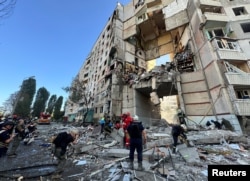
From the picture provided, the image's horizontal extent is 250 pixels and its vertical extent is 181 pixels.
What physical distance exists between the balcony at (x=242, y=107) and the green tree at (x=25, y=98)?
3900 cm

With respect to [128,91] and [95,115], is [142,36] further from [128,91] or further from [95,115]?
[95,115]

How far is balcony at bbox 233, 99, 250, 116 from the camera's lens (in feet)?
36.1

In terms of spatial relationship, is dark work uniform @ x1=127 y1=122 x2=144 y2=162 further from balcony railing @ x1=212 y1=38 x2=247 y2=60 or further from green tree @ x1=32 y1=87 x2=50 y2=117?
green tree @ x1=32 y1=87 x2=50 y2=117

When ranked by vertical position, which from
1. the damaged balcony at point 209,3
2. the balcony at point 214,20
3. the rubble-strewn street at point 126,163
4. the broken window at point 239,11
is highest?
the damaged balcony at point 209,3

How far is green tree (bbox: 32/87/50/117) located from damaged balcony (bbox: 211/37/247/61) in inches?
1711

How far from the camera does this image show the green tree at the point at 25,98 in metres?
32.1

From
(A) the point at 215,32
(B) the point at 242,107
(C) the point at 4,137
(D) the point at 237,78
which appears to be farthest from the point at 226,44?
(C) the point at 4,137

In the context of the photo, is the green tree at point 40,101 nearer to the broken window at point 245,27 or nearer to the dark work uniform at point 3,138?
the dark work uniform at point 3,138

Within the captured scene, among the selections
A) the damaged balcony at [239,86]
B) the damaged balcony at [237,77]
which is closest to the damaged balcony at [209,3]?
the damaged balcony at [239,86]

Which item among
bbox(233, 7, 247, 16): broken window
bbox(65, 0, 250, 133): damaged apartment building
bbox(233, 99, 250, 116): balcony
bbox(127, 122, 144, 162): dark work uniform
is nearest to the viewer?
bbox(127, 122, 144, 162): dark work uniform

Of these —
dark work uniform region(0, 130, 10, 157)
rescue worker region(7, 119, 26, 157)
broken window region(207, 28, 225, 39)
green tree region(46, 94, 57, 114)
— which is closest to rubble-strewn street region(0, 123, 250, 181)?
rescue worker region(7, 119, 26, 157)

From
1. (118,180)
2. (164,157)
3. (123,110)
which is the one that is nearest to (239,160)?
(164,157)

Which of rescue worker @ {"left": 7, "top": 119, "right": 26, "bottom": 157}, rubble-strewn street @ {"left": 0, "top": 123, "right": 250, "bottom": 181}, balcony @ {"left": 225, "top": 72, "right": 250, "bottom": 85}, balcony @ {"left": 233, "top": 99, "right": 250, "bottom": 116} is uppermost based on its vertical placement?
balcony @ {"left": 225, "top": 72, "right": 250, "bottom": 85}

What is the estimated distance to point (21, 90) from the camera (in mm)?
36500
